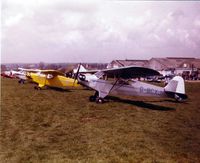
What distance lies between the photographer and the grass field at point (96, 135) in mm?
5359

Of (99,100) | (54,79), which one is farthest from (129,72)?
(54,79)

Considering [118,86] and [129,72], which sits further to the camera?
[118,86]

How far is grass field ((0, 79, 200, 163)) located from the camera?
211 inches

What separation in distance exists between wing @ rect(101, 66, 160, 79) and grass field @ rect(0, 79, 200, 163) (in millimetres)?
1749

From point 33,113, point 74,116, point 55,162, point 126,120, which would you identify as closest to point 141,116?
point 126,120

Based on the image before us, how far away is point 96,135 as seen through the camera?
6887 millimetres

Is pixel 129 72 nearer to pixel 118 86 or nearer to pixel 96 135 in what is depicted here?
pixel 118 86

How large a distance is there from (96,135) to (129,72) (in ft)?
18.7

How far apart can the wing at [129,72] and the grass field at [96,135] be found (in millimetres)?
1749

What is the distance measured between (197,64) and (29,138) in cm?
6839

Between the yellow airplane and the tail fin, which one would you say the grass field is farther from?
the yellow airplane

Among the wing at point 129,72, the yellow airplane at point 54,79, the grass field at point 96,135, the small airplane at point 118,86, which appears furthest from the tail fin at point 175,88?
the yellow airplane at point 54,79

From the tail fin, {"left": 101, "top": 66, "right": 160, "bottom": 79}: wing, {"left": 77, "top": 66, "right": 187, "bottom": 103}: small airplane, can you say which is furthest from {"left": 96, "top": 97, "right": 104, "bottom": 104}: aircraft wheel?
the tail fin

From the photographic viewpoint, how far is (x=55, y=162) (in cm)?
495
